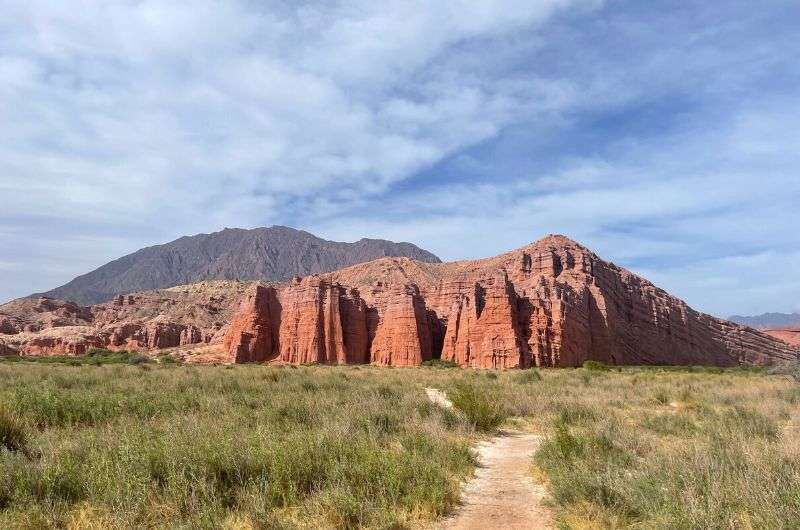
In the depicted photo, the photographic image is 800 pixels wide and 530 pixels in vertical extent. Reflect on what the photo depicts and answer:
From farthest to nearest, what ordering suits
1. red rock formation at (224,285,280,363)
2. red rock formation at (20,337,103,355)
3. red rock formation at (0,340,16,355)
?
red rock formation at (20,337,103,355), red rock formation at (0,340,16,355), red rock formation at (224,285,280,363)

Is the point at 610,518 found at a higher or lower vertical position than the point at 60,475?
lower

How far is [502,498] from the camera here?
22.7 ft

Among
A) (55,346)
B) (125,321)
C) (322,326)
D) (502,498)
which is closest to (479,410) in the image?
(502,498)

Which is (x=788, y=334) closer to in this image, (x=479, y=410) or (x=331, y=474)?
(x=479, y=410)

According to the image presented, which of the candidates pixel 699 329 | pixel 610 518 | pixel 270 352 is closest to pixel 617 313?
pixel 699 329

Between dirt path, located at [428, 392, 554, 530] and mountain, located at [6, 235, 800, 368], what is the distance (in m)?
48.5

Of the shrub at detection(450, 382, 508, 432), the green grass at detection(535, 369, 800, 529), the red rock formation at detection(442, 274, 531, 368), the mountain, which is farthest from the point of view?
the mountain

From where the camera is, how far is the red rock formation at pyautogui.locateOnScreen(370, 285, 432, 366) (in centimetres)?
6319

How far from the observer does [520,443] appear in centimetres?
1096

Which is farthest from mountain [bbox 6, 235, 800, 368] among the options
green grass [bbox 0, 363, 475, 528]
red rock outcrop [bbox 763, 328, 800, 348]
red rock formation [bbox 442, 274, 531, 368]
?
green grass [bbox 0, 363, 475, 528]

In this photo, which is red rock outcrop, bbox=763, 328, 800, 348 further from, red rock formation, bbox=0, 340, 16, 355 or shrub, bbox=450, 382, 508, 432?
red rock formation, bbox=0, 340, 16, 355

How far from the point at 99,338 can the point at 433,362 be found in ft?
173

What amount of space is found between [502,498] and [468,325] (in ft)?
182

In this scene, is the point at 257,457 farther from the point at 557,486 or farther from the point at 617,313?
the point at 617,313
